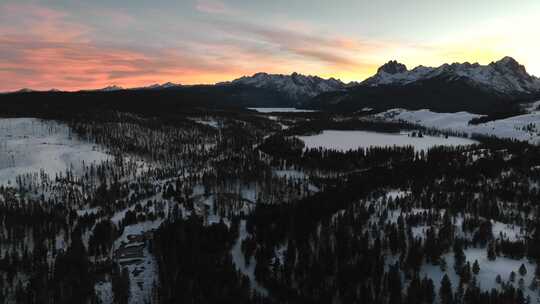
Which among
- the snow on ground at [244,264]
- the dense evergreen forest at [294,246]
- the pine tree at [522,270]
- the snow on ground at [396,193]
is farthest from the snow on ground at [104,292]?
the pine tree at [522,270]

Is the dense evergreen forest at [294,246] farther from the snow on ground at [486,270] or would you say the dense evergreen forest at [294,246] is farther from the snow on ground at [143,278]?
the snow on ground at [143,278]

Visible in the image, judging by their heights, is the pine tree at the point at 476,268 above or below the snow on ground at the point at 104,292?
above

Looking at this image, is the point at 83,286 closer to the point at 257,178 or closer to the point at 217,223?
the point at 217,223

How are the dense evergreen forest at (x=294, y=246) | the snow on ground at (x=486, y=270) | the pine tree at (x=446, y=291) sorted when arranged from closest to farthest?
1. the pine tree at (x=446, y=291)
2. the snow on ground at (x=486, y=270)
3. the dense evergreen forest at (x=294, y=246)

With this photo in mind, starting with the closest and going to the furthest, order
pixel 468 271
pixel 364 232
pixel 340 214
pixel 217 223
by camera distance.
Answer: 1. pixel 468 271
2. pixel 364 232
3. pixel 340 214
4. pixel 217 223

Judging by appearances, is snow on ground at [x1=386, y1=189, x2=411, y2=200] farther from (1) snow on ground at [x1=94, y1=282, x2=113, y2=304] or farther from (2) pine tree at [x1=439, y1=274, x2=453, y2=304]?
(1) snow on ground at [x1=94, y1=282, x2=113, y2=304]

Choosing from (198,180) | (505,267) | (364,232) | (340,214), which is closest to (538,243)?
(505,267)
